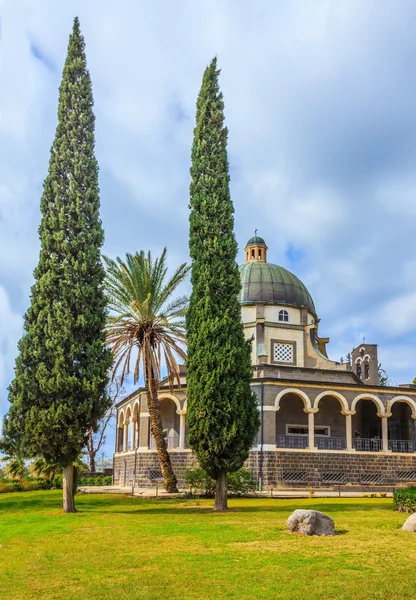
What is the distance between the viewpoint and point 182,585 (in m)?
7.61

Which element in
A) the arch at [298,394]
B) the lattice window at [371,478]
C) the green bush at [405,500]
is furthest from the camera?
the arch at [298,394]

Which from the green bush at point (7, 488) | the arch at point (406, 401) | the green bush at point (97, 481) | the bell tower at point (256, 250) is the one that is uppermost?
the bell tower at point (256, 250)

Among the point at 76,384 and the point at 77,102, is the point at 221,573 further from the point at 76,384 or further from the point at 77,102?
the point at 77,102

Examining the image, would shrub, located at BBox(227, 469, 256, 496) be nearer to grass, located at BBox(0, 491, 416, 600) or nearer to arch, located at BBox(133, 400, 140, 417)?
grass, located at BBox(0, 491, 416, 600)

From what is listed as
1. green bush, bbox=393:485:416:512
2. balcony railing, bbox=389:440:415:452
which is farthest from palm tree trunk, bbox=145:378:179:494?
balcony railing, bbox=389:440:415:452

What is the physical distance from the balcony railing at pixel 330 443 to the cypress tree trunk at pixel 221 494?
46.7ft

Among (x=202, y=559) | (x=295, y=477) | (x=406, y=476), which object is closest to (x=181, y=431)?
(x=295, y=477)

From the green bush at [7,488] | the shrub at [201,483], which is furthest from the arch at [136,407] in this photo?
the shrub at [201,483]

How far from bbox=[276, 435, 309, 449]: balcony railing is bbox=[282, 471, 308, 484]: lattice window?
4.06 ft

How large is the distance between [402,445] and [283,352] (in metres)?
8.10

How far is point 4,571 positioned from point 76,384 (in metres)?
7.80

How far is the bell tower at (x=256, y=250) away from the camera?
130 ft

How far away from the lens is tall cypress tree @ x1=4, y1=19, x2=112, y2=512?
1625 cm

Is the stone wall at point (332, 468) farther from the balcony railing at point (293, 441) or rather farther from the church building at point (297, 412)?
the balcony railing at point (293, 441)
